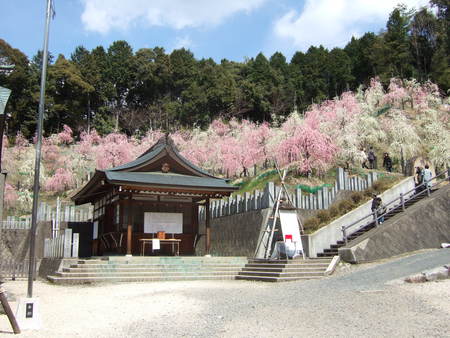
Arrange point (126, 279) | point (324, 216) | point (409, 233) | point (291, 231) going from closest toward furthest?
point (126, 279)
point (409, 233)
point (291, 231)
point (324, 216)

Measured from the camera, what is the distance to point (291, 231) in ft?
53.0

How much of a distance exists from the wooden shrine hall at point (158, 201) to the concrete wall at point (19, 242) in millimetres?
6328

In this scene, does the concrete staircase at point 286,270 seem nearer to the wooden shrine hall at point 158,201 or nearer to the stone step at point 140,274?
the stone step at point 140,274

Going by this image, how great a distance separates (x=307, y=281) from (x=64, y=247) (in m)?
8.98

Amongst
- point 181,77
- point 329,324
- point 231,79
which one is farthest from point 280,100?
point 329,324

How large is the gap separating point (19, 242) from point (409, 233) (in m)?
20.8

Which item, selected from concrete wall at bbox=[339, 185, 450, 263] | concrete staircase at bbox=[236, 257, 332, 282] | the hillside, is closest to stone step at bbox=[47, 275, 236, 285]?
concrete staircase at bbox=[236, 257, 332, 282]

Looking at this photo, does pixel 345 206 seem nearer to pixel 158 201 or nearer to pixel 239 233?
pixel 239 233

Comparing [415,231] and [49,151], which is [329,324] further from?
[49,151]

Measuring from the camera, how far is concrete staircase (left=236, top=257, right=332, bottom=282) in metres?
14.1

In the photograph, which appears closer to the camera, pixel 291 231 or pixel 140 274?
pixel 140 274

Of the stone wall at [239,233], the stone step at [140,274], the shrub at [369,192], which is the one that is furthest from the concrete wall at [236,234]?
the shrub at [369,192]

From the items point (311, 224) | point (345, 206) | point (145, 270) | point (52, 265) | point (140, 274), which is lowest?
point (140, 274)

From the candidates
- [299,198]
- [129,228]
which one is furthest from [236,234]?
[129,228]
